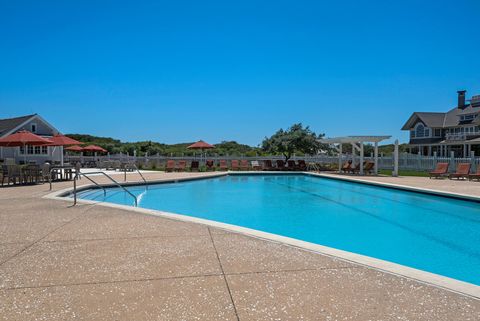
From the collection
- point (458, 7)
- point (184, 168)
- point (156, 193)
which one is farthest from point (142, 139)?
point (458, 7)

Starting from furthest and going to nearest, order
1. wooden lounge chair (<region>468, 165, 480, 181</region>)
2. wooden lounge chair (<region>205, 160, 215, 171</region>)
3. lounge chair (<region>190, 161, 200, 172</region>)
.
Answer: wooden lounge chair (<region>205, 160, 215, 171</region>) < lounge chair (<region>190, 161, 200, 172</region>) < wooden lounge chair (<region>468, 165, 480, 181</region>)

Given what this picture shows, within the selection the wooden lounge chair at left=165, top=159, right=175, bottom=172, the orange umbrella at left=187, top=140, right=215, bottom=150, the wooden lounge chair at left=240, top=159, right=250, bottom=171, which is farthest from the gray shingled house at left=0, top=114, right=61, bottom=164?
the wooden lounge chair at left=240, top=159, right=250, bottom=171

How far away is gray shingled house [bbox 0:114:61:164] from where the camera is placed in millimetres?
22078

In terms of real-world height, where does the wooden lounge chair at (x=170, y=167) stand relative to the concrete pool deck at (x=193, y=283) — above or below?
above

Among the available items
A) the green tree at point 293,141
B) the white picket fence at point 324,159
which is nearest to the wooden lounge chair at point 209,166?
the white picket fence at point 324,159

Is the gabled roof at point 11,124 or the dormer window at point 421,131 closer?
the gabled roof at point 11,124

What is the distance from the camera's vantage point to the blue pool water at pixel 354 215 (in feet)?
→ 20.0

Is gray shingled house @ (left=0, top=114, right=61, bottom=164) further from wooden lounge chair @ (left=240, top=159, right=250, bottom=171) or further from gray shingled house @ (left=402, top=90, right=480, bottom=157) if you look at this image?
gray shingled house @ (left=402, top=90, right=480, bottom=157)

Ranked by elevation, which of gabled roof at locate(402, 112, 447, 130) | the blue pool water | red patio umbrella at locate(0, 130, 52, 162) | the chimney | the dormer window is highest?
the chimney

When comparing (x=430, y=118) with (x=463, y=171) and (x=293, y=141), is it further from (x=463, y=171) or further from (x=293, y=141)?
(x=463, y=171)

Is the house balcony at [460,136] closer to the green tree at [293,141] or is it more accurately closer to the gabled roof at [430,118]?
the gabled roof at [430,118]

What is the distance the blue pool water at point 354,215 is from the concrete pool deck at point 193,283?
8.63 ft

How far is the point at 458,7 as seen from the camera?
14.6m

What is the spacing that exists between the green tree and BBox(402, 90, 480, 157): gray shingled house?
14.5 metres
